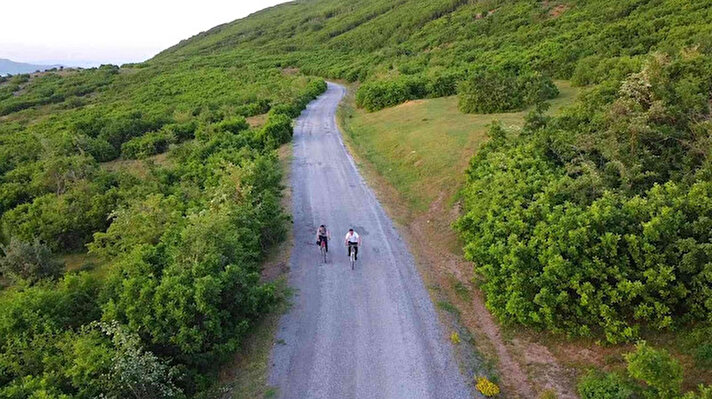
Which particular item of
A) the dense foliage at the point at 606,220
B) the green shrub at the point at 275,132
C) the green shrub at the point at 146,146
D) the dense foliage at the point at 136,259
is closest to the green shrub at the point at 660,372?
the dense foliage at the point at 606,220

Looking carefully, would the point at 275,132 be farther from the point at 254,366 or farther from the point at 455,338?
the point at 455,338

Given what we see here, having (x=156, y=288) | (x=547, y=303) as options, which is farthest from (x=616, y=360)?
(x=156, y=288)

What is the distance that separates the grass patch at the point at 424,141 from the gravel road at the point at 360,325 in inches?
151

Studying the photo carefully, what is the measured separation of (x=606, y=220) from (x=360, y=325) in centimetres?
760

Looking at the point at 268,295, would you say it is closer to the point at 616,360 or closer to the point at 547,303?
the point at 547,303

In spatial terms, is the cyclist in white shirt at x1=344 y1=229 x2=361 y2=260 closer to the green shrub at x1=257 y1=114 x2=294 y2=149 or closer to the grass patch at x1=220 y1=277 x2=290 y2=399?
the grass patch at x1=220 y1=277 x2=290 y2=399

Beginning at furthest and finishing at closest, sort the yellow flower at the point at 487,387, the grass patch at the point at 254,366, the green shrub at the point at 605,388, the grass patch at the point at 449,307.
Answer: the grass patch at the point at 449,307 < the grass patch at the point at 254,366 < the yellow flower at the point at 487,387 < the green shrub at the point at 605,388

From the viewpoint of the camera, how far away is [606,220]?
12.3 m

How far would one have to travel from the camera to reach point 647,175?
14.8 metres

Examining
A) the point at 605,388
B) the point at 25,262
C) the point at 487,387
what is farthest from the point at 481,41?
the point at 605,388

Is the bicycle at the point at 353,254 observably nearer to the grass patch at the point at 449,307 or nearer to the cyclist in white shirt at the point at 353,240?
the cyclist in white shirt at the point at 353,240

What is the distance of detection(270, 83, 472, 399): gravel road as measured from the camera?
37.1 feet

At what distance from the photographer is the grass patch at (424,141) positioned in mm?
24359

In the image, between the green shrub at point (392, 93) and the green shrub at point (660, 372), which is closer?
the green shrub at point (660, 372)
